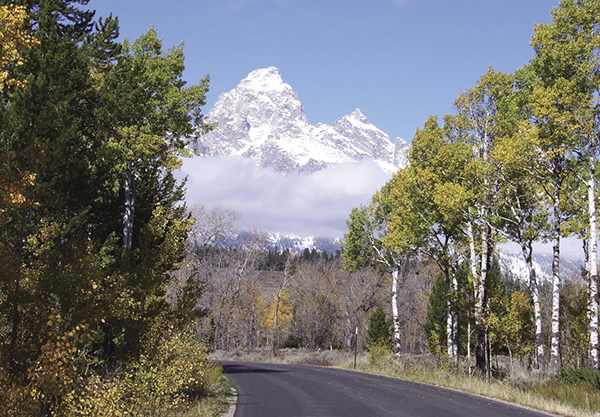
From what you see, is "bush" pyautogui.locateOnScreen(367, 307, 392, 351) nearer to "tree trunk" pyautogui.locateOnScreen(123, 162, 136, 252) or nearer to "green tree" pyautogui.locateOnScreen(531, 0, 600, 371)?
"green tree" pyautogui.locateOnScreen(531, 0, 600, 371)

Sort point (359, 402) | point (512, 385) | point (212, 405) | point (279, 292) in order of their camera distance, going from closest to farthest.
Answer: point (212, 405)
point (359, 402)
point (512, 385)
point (279, 292)

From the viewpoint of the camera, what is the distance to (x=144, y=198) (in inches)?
902

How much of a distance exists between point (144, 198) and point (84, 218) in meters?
7.30

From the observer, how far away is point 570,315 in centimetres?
2767

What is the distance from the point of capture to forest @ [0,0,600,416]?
966 cm

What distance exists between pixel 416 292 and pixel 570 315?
48.5m

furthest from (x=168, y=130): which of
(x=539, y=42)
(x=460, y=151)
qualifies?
(x=539, y=42)

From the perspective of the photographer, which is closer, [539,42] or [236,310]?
[539,42]

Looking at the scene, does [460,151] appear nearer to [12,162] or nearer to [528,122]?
[528,122]

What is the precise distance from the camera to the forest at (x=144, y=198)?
9.66 m

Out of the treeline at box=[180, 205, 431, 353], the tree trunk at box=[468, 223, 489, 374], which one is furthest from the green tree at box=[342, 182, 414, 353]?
the tree trunk at box=[468, 223, 489, 374]

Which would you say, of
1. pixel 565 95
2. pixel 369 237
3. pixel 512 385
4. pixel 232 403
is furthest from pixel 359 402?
pixel 369 237

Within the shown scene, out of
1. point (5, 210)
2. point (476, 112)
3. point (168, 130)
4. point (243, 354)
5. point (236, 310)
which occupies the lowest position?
point (243, 354)

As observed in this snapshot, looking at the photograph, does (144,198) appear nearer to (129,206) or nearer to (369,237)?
(129,206)
